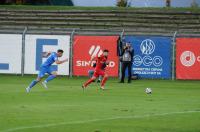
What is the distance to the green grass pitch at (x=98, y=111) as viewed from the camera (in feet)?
48.0

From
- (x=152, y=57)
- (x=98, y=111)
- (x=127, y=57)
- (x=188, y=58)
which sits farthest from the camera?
(x=152, y=57)

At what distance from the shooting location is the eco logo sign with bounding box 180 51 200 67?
119 ft

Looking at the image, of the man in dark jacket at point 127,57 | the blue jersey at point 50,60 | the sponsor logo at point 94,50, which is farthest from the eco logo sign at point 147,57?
the blue jersey at point 50,60

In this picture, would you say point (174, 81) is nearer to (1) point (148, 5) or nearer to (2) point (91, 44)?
(2) point (91, 44)

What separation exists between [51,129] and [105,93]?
11121mm

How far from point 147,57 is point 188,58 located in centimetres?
205

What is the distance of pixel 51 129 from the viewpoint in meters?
14.1

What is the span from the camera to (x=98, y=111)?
17891 mm

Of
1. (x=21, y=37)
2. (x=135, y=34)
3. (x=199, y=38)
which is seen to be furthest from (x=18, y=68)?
(x=199, y=38)

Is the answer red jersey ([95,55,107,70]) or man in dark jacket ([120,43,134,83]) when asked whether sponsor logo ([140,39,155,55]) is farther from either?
red jersey ([95,55,107,70])

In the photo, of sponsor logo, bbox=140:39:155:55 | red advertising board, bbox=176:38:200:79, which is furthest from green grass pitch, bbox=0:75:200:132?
sponsor logo, bbox=140:39:155:55


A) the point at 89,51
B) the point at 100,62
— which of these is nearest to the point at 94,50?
the point at 89,51

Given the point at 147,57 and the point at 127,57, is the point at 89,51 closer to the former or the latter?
the point at 147,57

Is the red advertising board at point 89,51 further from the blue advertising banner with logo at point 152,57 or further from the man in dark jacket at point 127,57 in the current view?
the man in dark jacket at point 127,57
